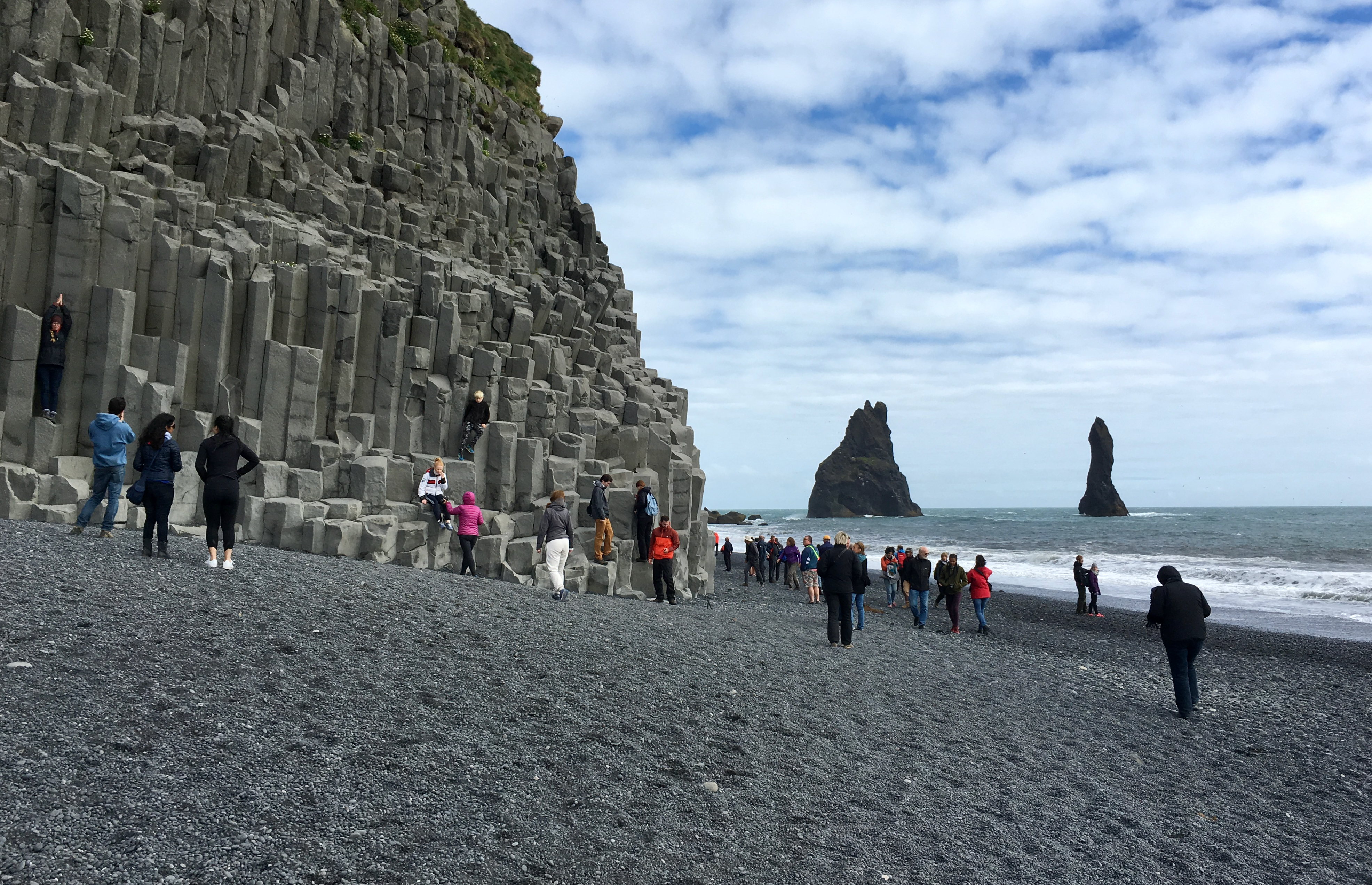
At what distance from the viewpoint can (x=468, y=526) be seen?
18.1m

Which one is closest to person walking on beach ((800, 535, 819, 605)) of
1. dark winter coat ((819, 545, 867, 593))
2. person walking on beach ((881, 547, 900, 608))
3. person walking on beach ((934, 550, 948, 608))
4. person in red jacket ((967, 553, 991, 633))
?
person walking on beach ((881, 547, 900, 608))

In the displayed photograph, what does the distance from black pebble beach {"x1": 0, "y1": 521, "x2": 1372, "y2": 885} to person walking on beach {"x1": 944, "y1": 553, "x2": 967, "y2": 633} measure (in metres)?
7.05

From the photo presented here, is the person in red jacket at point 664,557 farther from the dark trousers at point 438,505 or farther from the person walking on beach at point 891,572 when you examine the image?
the person walking on beach at point 891,572

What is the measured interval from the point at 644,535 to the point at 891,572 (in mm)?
10666

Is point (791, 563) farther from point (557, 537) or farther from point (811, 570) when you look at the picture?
point (557, 537)

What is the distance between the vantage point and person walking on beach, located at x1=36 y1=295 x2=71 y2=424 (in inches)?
581

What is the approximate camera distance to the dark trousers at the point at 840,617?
49.5 ft

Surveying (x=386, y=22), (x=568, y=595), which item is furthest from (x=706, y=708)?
(x=386, y=22)

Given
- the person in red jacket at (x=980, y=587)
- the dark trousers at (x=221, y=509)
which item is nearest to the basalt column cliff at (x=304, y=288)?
the dark trousers at (x=221, y=509)

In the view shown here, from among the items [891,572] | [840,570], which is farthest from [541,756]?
[891,572]

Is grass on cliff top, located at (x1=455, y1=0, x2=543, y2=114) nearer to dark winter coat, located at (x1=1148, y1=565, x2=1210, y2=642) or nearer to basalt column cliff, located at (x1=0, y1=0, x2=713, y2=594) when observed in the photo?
basalt column cliff, located at (x1=0, y1=0, x2=713, y2=594)

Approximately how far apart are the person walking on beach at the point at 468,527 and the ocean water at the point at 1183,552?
31089 millimetres

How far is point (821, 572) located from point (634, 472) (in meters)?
8.84

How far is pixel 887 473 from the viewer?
6457 inches
